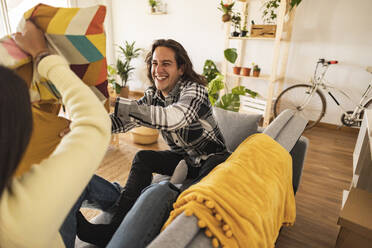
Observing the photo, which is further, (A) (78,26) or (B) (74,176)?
(A) (78,26)

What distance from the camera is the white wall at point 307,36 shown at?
9.98 ft

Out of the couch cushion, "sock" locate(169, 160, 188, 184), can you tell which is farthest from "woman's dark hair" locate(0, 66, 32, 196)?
the couch cushion

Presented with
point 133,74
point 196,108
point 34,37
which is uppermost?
point 34,37

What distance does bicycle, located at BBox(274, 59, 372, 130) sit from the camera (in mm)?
3053

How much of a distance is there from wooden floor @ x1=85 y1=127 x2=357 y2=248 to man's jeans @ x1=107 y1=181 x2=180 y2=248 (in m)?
1.06

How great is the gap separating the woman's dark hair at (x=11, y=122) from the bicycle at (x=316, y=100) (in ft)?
11.4

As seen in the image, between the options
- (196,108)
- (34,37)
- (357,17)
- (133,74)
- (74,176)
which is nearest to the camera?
(74,176)

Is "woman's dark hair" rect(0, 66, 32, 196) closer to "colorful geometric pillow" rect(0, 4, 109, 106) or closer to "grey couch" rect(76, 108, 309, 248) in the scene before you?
"colorful geometric pillow" rect(0, 4, 109, 106)

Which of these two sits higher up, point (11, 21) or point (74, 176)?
point (11, 21)

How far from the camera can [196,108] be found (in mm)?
1088

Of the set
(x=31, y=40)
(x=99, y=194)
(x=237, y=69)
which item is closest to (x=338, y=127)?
(x=237, y=69)

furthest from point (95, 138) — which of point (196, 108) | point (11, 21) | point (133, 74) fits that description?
point (133, 74)

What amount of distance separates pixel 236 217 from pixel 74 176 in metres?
0.44

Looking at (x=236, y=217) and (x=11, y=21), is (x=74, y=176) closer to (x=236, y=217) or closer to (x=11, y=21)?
(x=236, y=217)
